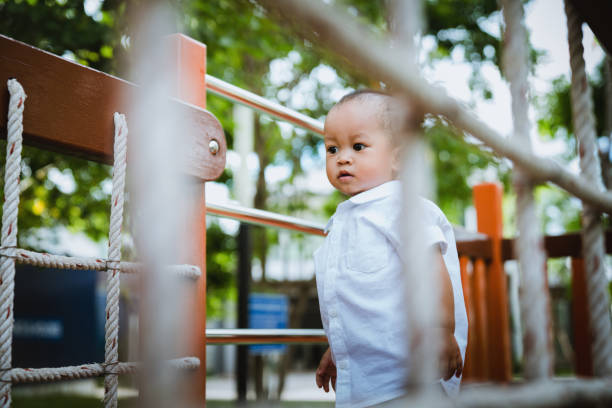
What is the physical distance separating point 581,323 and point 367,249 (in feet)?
6.46

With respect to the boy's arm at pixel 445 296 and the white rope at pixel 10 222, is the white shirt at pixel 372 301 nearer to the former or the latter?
the boy's arm at pixel 445 296

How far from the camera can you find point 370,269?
131 centimetres

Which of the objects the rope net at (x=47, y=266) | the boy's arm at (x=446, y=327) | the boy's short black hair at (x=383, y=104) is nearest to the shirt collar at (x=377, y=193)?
the boy's short black hair at (x=383, y=104)

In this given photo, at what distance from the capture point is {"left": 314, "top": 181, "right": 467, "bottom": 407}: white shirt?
4.10 ft

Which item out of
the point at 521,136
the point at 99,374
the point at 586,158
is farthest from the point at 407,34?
the point at 99,374

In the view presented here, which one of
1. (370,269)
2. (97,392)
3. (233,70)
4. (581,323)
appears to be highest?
(233,70)

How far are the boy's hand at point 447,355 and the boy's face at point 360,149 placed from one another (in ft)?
1.59

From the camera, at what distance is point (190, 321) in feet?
4.06

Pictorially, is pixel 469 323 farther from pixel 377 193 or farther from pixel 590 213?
pixel 590 213

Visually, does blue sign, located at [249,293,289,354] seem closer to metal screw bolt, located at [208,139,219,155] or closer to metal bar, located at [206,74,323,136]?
metal bar, located at [206,74,323,136]

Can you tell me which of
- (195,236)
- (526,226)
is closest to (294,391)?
(195,236)

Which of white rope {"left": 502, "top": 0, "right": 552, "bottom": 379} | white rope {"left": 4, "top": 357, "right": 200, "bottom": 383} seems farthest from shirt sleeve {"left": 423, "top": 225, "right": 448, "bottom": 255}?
white rope {"left": 4, "top": 357, "right": 200, "bottom": 383}

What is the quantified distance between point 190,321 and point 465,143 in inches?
31.2

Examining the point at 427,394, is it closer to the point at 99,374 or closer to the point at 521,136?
the point at 521,136
